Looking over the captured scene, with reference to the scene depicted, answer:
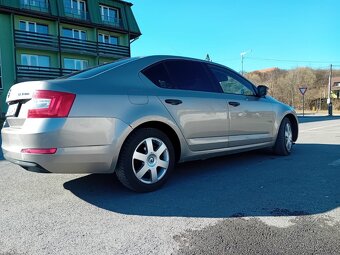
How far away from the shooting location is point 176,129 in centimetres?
383

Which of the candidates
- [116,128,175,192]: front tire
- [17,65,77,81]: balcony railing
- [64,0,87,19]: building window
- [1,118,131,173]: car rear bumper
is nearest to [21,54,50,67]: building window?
[17,65,77,81]: balcony railing

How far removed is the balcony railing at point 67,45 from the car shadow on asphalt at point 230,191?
2288 centimetres

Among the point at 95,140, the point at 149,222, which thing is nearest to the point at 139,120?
the point at 95,140

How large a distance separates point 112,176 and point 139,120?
1.32m

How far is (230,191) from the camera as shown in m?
3.64

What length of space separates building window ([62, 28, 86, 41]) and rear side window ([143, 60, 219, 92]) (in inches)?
987

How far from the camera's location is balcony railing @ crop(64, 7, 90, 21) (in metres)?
26.2

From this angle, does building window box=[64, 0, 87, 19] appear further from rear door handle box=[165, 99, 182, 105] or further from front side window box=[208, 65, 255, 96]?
rear door handle box=[165, 99, 182, 105]

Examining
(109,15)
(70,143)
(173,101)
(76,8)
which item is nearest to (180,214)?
(70,143)

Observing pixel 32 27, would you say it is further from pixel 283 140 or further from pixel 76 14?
pixel 283 140

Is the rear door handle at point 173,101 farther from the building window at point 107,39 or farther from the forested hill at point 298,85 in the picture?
the forested hill at point 298,85

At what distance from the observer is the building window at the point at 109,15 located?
28812 millimetres

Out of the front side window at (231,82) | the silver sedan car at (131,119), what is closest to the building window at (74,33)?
the front side window at (231,82)

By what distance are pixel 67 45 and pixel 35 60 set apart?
2858 mm
